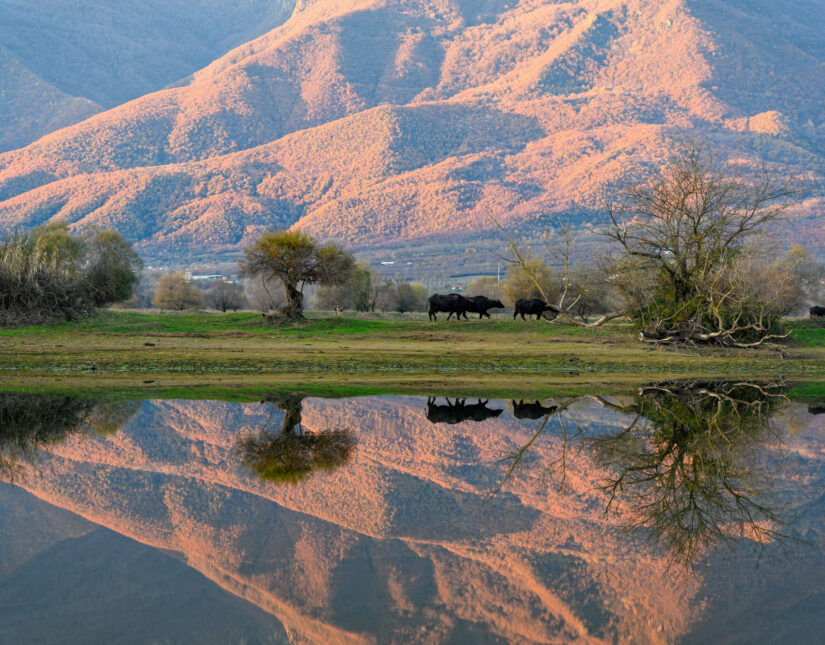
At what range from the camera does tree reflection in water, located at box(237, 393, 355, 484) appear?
12195 mm

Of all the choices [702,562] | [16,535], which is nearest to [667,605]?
[702,562]

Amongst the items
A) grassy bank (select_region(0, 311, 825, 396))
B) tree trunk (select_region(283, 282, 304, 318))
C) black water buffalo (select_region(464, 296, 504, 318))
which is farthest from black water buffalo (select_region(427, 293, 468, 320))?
tree trunk (select_region(283, 282, 304, 318))

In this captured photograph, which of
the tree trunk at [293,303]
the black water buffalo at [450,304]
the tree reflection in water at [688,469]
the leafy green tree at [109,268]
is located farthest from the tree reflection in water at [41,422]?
the leafy green tree at [109,268]

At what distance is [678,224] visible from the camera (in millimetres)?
38375

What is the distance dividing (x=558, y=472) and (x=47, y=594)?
23.3 feet

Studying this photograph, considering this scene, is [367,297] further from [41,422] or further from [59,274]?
[41,422]

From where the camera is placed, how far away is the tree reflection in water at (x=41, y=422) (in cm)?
1310

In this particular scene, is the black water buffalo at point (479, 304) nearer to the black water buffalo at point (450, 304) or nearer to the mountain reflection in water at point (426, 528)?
the black water buffalo at point (450, 304)

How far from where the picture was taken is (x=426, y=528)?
9.55m

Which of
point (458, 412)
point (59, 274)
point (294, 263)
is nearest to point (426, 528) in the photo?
point (458, 412)

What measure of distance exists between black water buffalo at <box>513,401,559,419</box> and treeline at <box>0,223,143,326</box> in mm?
31123

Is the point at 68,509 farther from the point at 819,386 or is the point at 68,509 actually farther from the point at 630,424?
the point at 819,386

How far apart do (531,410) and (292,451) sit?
7280 mm

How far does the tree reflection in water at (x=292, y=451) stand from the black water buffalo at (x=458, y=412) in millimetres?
2892
